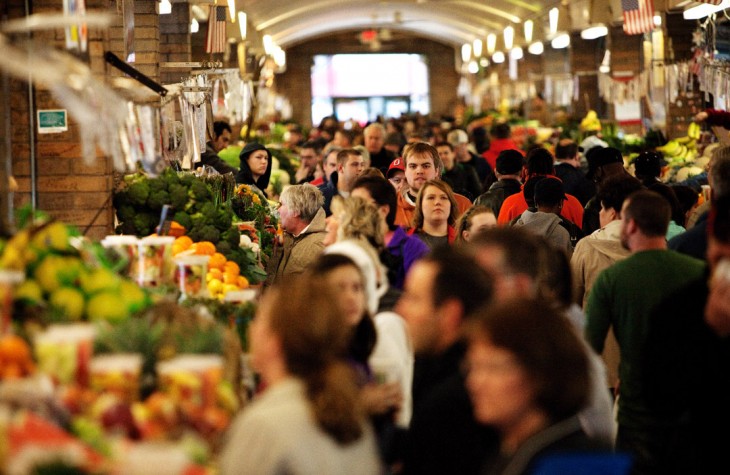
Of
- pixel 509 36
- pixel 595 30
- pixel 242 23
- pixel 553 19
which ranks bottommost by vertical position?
pixel 595 30

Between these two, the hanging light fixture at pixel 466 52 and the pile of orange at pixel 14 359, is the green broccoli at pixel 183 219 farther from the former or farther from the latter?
the hanging light fixture at pixel 466 52

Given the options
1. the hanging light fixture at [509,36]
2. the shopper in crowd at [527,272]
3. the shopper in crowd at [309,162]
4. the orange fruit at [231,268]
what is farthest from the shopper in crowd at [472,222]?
the hanging light fixture at [509,36]

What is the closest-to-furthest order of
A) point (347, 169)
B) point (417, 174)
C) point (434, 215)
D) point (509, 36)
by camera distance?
point (434, 215), point (417, 174), point (347, 169), point (509, 36)

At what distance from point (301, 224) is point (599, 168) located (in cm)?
286

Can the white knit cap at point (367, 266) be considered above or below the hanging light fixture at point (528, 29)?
below

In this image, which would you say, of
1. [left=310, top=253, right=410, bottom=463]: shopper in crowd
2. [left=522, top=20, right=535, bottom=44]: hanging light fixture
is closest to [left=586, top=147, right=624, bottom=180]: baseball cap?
[left=310, top=253, right=410, bottom=463]: shopper in crowd

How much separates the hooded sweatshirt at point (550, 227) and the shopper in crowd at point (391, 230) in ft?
4.73

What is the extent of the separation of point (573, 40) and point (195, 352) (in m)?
18.7

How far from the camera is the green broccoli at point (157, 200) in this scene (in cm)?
682

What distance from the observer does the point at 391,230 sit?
5918 mm

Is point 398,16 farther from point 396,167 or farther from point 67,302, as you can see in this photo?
point 67,302

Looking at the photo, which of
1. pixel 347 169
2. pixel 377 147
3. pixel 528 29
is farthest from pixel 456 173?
pixel 528 29

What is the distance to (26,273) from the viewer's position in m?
3.78

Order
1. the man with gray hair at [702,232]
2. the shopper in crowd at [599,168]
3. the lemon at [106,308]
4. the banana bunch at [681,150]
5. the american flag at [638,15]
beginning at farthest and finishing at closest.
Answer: the american flag at [638,15] → the banana bunch at [681,150] → the shopper in crowd at [599,168] → the man with gray hair at [702,232] → the lemon at [106,308]
